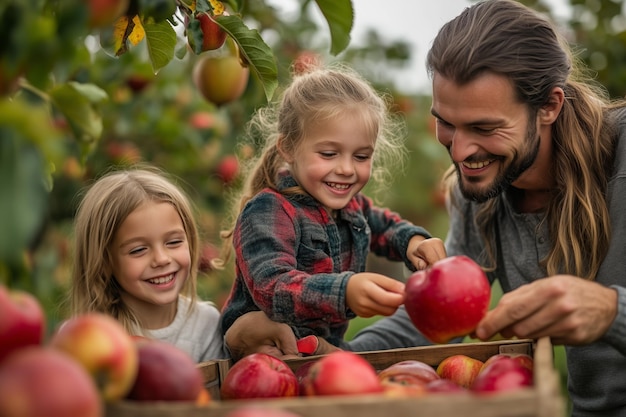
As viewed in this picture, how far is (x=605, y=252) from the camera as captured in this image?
2154 mm

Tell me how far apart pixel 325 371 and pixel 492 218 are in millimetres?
1367

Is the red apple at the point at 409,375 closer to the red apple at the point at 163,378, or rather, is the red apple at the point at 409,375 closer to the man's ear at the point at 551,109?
the red apple at the point at 163,378

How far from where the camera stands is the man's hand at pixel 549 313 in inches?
56.9

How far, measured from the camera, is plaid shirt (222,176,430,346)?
5.41 feet

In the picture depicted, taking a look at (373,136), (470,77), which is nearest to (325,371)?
(373,136)

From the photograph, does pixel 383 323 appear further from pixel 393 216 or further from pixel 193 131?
pixel 193 131

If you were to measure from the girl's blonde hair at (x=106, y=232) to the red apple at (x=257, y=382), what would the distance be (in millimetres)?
712

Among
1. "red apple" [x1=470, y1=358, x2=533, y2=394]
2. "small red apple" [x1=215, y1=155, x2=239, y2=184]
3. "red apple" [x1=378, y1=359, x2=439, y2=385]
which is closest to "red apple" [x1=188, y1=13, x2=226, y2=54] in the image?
"red apple" [x1=378, y1=359, x2=439, y2=385]

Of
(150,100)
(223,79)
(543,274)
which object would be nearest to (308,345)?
(543,274)

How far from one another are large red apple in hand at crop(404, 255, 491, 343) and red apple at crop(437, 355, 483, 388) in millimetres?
104

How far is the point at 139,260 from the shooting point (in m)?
2.09

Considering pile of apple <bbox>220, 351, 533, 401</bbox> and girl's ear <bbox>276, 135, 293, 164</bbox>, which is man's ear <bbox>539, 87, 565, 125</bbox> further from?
pile of apple <bbox>220, 351, 533, 401</bbox>

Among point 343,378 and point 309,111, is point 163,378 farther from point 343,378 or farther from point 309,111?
point 309,111

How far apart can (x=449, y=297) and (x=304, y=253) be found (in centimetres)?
60
